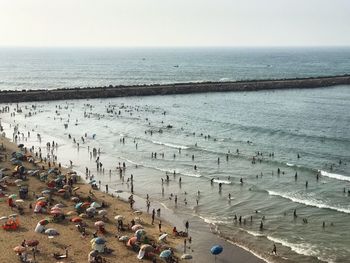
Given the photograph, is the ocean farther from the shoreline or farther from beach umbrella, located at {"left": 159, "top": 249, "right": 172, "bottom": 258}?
beach umbrella, located at {"left": 159, "top": 249, "right": 172, "bottom": 258}

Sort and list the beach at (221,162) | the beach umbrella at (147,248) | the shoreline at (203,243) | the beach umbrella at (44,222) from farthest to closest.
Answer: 1. the beach at (221,162)
2. the beach umbrella at (44,222)
3. the shoreline at (203,243)
4. the beach umbrella at (147,248)

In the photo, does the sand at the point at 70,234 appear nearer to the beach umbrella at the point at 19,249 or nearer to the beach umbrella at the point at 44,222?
the beach umbrella at the point at 19,249

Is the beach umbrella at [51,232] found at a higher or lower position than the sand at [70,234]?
higher

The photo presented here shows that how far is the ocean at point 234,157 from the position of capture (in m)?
37.6

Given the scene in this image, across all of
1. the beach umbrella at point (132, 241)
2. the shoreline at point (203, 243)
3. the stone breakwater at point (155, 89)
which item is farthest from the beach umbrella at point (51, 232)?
the stone breakwater at point (155, 89)

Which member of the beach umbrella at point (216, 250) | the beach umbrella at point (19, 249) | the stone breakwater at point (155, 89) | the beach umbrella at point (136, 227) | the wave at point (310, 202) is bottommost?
the wave at point (310, 202)

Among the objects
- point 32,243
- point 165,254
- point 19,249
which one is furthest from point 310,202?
point 19,249

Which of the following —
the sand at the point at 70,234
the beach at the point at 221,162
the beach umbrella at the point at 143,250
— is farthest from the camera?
the beach at the point at 221,162

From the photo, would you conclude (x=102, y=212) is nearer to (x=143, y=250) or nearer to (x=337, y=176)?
(x=143, y=250)

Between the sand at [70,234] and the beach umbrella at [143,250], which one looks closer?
the beach umbrella at [143,250]

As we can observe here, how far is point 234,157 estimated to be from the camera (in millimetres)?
58125

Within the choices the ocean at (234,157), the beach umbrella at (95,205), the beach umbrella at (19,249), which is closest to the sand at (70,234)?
the beach umbrella at (19,249)

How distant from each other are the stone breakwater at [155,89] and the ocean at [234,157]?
20.4ft

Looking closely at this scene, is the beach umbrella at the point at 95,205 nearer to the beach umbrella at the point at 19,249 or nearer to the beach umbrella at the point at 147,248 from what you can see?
the beach umbrella at the point at 147,248
